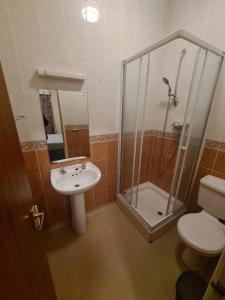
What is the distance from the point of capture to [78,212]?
1566mm

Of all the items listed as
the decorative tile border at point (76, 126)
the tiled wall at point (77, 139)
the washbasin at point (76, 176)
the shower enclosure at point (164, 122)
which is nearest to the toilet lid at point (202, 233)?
the shower enclosure at point (164, 122)

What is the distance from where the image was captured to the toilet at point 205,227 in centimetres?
117

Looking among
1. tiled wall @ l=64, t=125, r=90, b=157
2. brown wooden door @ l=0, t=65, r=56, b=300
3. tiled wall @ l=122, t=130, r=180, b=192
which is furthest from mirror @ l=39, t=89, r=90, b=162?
brown wooden door @ l=0, t=65, r=56, b=300

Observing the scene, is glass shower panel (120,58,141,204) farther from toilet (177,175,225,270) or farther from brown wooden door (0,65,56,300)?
brown wooden door (0,65,56,300)

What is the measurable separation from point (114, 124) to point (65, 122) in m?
0.63

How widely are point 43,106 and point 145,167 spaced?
1.75 meters

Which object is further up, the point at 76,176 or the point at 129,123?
the point at 129,123

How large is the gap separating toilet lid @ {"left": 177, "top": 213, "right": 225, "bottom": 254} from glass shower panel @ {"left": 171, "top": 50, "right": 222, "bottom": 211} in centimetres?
37

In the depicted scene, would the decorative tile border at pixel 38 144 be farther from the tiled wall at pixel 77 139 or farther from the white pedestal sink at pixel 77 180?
the white pedestal sink at pixel 77 180

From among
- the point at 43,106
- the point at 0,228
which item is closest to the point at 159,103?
the point at 43,106

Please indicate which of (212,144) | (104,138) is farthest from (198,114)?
(104,138)

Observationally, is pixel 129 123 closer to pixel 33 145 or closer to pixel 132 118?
pixel 132 118

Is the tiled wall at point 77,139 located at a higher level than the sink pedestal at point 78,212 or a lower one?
higher

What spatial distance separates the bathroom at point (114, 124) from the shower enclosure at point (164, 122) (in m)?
0.01
